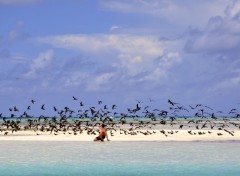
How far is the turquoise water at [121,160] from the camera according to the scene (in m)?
28.5

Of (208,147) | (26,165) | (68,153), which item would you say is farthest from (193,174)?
(208,147)

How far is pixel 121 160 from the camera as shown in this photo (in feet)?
109

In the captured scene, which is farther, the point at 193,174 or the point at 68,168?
the point at 68,168

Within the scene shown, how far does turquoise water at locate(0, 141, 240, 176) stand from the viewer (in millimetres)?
28469

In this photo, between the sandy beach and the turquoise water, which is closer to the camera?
the turquoise water

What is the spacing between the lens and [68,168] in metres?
29.7

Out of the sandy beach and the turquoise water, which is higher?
the sandy beach

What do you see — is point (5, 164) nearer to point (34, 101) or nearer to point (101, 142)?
point (101, 142)

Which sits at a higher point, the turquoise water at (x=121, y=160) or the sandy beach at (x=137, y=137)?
the sandy beach at (x=137, y=137)

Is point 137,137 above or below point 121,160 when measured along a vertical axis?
above

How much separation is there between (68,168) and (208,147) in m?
16.3

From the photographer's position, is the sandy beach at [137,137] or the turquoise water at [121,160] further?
the sandy beach at [137,137]

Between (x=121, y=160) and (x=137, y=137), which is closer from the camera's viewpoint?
(x=121, y=160)

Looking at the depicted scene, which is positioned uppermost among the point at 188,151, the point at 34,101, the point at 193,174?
the point at 34,101
